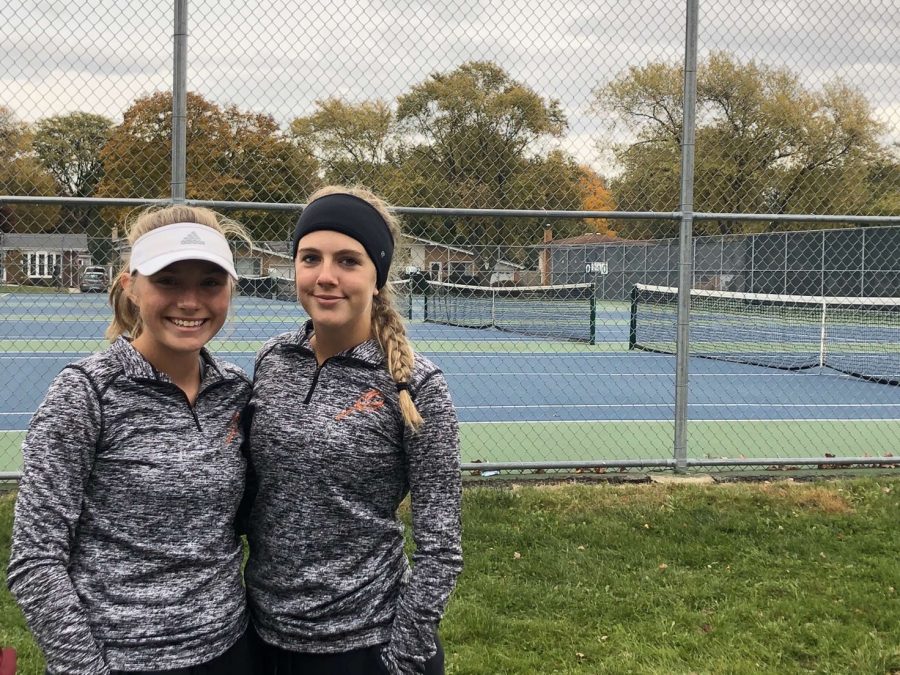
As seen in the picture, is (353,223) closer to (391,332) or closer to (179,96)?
(391,332)

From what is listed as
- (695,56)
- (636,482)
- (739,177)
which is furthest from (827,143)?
(636,482)

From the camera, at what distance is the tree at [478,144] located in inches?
247

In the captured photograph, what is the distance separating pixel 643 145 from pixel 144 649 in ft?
21.0

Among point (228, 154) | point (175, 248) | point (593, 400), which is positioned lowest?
point (593, 400)

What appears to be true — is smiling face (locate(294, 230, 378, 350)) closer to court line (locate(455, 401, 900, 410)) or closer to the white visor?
the white visor

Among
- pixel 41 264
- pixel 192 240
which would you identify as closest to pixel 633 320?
pixel 41 264

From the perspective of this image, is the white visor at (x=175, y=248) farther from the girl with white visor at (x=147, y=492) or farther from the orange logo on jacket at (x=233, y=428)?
the orange logo on jacket at (x=233, y=428)

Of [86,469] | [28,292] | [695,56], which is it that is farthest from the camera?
[28,292]

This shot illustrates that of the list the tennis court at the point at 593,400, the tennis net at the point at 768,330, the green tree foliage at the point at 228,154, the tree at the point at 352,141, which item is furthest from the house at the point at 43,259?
the tennis net at the point at 768,330

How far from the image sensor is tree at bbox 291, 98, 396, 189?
5.94 metres

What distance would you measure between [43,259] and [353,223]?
7.16 m

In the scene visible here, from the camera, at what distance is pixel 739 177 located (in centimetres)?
858

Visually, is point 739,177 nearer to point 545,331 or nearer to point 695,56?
point 695,56

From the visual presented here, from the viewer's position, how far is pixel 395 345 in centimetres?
181
